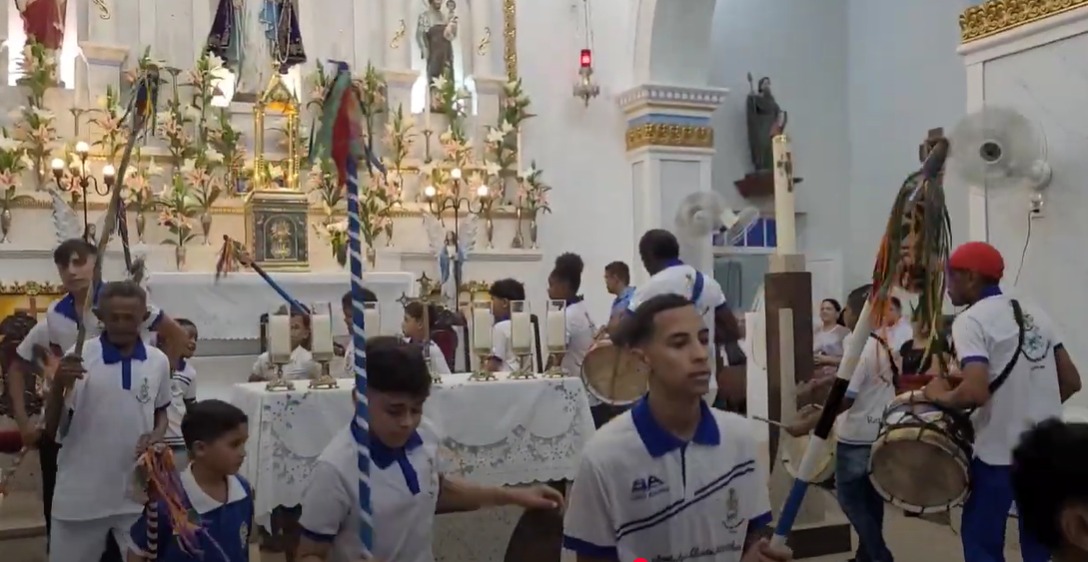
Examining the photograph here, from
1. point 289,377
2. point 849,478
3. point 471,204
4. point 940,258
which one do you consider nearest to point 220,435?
point 940,258

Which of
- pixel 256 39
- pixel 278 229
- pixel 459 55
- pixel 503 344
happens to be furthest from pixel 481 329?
pixel 459 55

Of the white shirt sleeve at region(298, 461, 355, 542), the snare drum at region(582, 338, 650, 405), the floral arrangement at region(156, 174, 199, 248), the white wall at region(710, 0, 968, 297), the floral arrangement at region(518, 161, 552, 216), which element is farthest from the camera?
the white wall at region(710, 0, 968, 297)

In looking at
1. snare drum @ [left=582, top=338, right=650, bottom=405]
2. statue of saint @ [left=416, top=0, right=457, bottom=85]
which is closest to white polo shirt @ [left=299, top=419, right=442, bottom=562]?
snare drum @ [left=582, top=338, right=650, bottom=405]

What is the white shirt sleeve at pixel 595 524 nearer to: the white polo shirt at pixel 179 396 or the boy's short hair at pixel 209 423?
the boy's short hair at pixel 209 423

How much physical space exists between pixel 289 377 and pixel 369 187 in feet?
13.2

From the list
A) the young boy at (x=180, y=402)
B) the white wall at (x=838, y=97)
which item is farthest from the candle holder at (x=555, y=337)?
the white wall at (x=838, y=97)

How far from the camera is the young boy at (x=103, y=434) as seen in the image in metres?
3.40

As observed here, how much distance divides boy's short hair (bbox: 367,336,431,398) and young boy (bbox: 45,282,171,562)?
4.30 feet

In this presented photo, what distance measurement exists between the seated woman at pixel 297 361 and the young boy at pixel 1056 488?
3589 mm

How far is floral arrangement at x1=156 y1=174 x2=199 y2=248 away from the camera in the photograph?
8.34 m

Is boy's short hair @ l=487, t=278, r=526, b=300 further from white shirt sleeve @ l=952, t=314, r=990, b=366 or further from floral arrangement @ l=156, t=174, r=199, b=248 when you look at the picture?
floral arrangement @ l=156, t=174, r=199, b=248

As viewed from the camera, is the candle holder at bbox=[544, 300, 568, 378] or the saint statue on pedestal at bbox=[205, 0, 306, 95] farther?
the saint statue on pedestal at bbox=[205, 0, 306, 95]

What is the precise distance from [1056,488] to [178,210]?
7.70 metres

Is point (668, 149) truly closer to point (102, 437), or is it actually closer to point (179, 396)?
point (179, 396)
